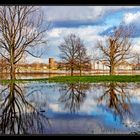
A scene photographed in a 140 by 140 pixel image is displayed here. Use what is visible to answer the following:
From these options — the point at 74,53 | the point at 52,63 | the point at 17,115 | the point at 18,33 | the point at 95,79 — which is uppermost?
the point at 18,33

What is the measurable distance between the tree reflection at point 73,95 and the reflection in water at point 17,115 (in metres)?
0.28

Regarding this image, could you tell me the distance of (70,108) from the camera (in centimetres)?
359

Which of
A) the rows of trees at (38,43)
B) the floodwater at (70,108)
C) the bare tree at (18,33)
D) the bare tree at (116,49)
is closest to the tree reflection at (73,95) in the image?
the floodwater at (70,108)

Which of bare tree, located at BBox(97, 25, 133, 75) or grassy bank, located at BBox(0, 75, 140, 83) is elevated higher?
bare tree, located at BBox(97, 25, 133, 75)

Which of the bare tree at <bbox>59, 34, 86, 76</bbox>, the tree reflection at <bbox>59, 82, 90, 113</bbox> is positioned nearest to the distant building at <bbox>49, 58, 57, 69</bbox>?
the bare tree at <bbox>59, 34, 86, 76</bbox>

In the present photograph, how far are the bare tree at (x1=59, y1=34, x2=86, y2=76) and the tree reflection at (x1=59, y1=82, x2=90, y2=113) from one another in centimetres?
21

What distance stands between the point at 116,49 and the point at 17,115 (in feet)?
4.25

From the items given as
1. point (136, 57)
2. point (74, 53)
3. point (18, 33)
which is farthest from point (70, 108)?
point (18, 33)

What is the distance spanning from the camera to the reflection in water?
3.57 metres

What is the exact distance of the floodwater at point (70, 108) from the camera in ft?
11.6

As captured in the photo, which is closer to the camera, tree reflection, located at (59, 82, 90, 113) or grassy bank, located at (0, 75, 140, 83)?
tree reflection, located at (59, 82, 90, 113)

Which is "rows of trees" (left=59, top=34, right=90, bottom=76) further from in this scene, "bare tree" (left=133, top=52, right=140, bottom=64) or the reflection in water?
the reflection in water

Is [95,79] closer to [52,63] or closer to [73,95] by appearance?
[73,95]
